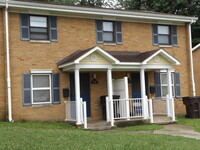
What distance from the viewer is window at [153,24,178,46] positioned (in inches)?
698

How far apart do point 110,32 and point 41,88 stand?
5012 millimetres

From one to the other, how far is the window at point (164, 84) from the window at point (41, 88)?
20.0 ft

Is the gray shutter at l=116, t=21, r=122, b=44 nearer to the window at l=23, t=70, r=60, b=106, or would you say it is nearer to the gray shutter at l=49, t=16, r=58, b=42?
the gray shutter at l=49, t=16, r=58, b=42

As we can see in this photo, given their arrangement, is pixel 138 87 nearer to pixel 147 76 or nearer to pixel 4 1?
pixel 147 76

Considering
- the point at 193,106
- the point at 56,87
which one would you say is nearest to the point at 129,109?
the point at 56,87

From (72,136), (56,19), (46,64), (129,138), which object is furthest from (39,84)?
(129,138)

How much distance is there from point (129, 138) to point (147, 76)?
817 cm

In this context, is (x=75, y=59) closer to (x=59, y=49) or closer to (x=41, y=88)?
(x=59, y=49)

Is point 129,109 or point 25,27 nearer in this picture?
point 25,27

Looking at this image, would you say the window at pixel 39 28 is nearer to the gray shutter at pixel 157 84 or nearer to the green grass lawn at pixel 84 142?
the green grass lawn at pixel 84 142

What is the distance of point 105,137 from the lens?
9500 millimetres

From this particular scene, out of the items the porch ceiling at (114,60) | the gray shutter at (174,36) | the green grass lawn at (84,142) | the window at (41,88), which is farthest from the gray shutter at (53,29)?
the gray shutter at (174,36)

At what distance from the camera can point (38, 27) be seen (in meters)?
14.4

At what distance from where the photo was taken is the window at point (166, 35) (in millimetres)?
17719
